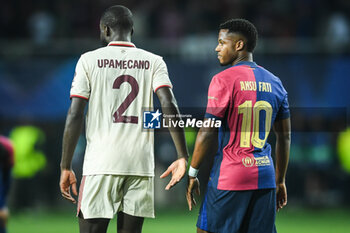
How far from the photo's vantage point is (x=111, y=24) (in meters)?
5.09

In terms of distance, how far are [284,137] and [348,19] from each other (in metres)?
10.2

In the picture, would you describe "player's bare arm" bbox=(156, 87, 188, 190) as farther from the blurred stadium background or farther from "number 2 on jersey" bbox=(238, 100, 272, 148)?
the blurred stadium background

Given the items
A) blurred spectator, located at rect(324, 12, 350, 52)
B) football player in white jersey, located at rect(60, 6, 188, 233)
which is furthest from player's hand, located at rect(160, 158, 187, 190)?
blurred spectator, located at rect(324, 12, 350, 52)

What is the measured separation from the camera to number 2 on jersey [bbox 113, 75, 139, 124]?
4.89 m

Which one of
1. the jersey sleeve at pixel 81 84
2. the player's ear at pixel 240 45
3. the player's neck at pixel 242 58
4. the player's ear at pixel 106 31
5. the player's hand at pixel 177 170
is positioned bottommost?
the player's hand at pixel 177 170

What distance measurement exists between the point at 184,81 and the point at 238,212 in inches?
305

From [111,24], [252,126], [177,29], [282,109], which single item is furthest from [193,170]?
[177,29]

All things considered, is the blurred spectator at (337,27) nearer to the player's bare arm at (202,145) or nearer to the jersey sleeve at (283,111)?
the jersey sleeve at (283,111)

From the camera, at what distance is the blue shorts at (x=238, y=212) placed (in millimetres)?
4895

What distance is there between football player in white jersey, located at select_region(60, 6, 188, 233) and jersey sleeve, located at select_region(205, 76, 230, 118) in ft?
0.99

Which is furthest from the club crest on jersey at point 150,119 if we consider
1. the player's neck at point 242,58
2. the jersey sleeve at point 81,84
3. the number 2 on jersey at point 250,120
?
the player's neck at point 242,58

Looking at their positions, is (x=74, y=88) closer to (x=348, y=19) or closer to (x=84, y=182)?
(x=84, y=182)

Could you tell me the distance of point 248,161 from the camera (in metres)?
4.89

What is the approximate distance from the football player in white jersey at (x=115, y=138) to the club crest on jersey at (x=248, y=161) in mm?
470
